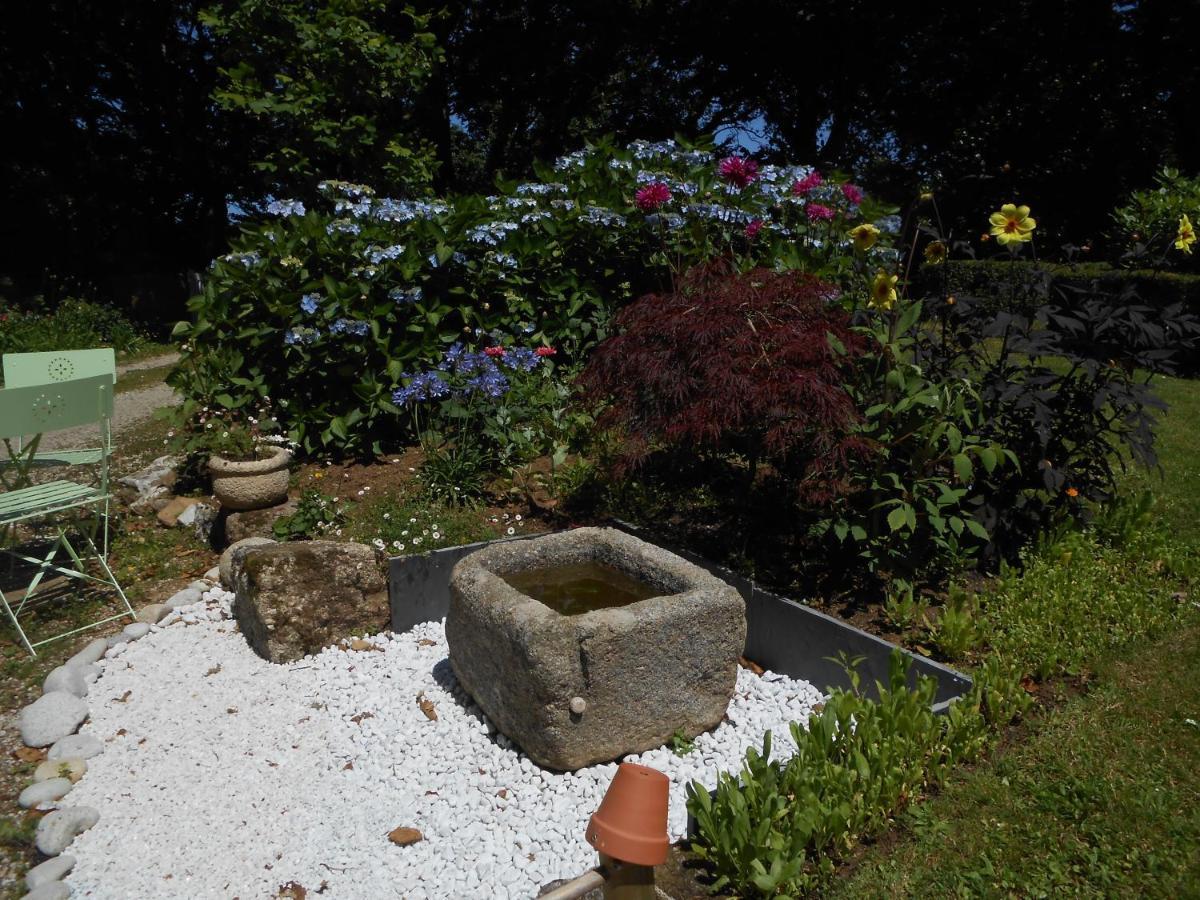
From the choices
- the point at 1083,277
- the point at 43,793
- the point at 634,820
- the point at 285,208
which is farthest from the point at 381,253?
the point at 1083,277

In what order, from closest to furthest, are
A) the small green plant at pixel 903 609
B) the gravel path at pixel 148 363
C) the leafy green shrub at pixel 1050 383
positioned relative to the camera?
the small green plant at pixel 903 609
the leafy green shrub at pixel 1050 383
the gravel path at pixel 148 363

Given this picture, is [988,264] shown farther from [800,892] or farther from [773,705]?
[800,892]

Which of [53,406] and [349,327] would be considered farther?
[349,327]

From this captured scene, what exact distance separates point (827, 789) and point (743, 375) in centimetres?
171

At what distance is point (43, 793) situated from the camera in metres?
2.92

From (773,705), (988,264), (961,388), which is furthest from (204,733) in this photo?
(988,264)

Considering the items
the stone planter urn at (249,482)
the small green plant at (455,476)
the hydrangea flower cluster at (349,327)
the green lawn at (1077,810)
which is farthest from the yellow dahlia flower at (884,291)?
the stone planter urn at (249,482)

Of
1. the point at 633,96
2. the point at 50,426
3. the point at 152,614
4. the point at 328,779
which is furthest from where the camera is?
the point at 633,96

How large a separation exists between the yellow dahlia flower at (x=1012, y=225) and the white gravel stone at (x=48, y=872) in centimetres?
424

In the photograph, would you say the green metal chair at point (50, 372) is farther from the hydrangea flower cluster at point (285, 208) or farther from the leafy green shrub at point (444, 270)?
the hydrangea flower cluster at point (285, 208)

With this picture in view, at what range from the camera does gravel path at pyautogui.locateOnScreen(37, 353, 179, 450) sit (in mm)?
7680

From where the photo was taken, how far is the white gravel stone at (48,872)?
2.56 m

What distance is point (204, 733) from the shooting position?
10.9 ft

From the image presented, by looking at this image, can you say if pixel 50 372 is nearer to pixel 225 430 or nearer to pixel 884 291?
pixel 225 430
